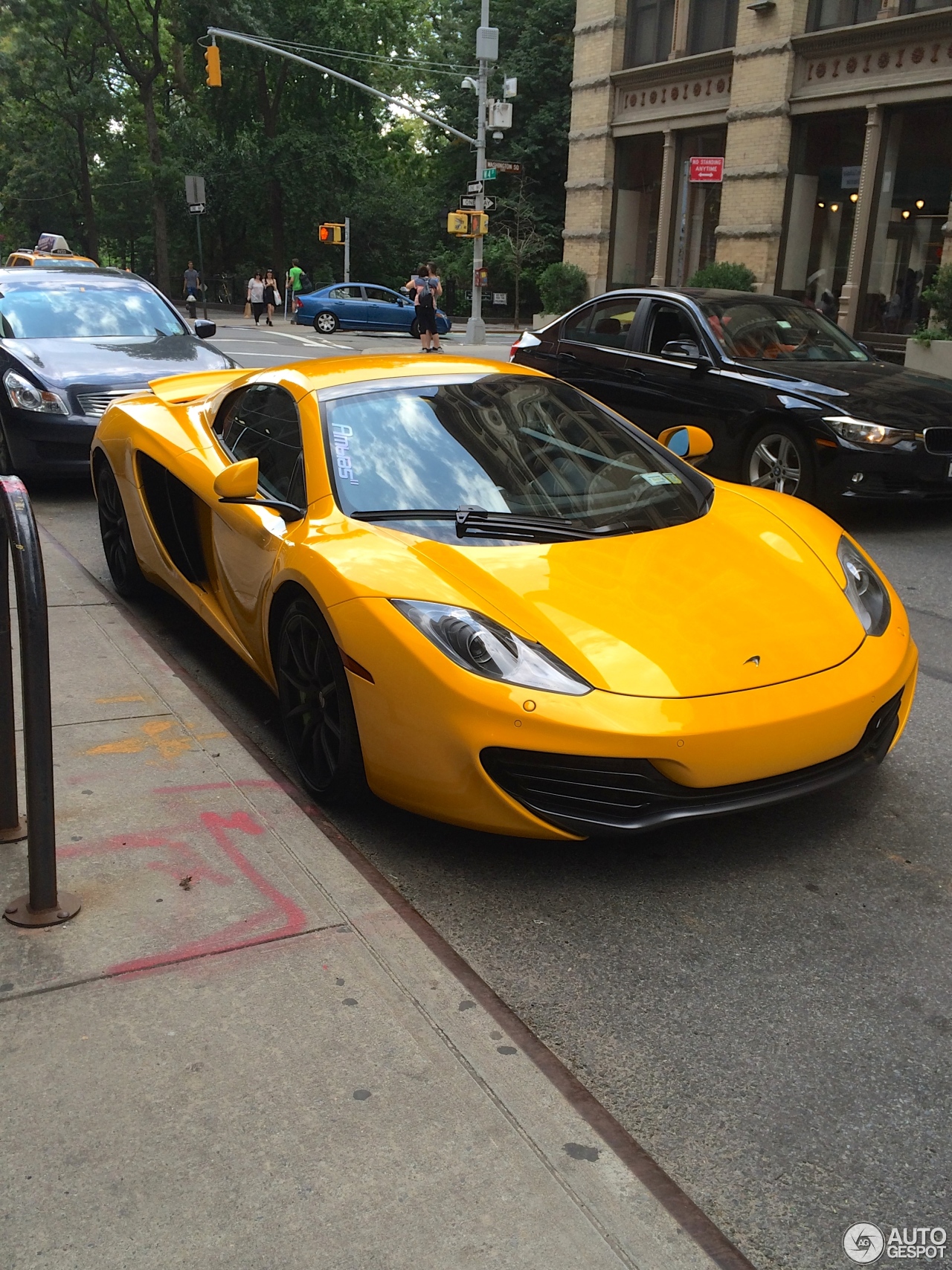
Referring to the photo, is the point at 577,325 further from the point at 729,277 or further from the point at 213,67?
the point at 213,67

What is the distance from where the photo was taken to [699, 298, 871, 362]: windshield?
900cm

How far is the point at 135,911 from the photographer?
3.09 m

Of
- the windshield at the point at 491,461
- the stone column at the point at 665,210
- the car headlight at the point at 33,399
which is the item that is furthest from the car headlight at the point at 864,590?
the stone column at the point at 665,210

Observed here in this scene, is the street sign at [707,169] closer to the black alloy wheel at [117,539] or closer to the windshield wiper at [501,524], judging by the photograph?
the black alloy wheel at [117,539]

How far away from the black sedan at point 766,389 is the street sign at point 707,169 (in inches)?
507

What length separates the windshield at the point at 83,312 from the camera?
9.40m

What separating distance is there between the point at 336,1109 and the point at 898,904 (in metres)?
1.73

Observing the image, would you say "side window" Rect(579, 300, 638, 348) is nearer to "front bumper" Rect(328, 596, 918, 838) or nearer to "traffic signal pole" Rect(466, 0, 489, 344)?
"front bumper" Rect(328, 596, 918, 838)

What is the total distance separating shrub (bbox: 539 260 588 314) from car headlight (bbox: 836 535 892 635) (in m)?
23.1

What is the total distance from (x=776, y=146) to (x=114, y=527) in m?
18.8

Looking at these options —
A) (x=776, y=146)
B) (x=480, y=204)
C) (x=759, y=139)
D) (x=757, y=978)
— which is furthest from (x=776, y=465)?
(x=480, y=204)

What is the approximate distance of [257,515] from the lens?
4.41 m

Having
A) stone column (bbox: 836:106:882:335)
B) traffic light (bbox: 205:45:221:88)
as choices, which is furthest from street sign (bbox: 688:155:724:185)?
traffic light (bbox: 205:45:221:88)

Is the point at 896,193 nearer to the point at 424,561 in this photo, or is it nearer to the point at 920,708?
the point at 920,708
